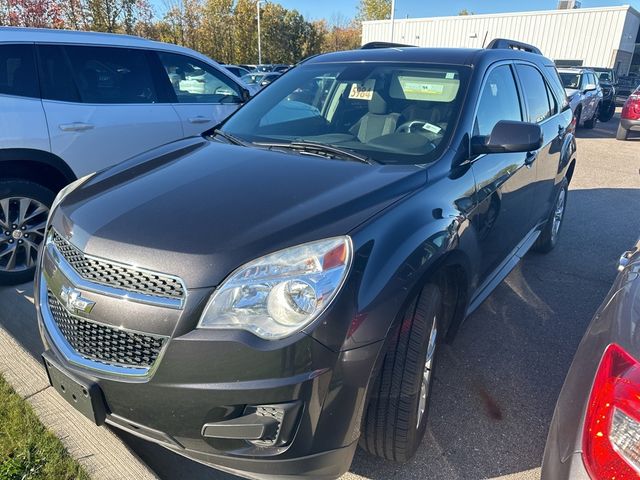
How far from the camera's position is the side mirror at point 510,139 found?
97.6 inches

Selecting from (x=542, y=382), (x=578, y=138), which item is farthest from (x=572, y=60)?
(x=542, y=382)

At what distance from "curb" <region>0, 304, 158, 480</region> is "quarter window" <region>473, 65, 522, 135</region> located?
2339mm

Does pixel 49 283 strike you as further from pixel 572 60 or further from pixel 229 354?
pixel 572 60

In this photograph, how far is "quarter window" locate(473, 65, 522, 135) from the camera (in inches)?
109

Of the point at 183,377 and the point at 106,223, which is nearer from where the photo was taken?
the point at 183,377

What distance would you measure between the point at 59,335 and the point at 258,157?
121 centimetres

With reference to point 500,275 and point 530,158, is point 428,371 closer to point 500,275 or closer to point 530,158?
point 500,275

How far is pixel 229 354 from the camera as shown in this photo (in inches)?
61.9

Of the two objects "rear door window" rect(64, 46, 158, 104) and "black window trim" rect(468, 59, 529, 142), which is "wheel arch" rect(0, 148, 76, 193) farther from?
"black window trim" rect(468, 59, 529, 142)

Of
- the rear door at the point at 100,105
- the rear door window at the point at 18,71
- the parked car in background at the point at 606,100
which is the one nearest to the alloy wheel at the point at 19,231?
the rear door at the point at 100,105

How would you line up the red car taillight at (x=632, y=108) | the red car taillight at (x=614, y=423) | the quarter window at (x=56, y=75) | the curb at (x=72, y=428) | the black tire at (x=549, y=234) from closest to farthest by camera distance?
the red car taillight at (x=614, y=423)
the curb at (x=72, y=428)
the quarter window at (x=56, y=75)
the black tire at (x=549, y=234)
the red car taillight at (x=632, y=108)

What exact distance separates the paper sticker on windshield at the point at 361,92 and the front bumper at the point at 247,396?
1.83m

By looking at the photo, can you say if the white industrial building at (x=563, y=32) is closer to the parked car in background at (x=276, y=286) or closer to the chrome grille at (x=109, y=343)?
the parked car in background at (x=276, y=286)

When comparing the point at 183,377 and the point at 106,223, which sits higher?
the point at 106,223
